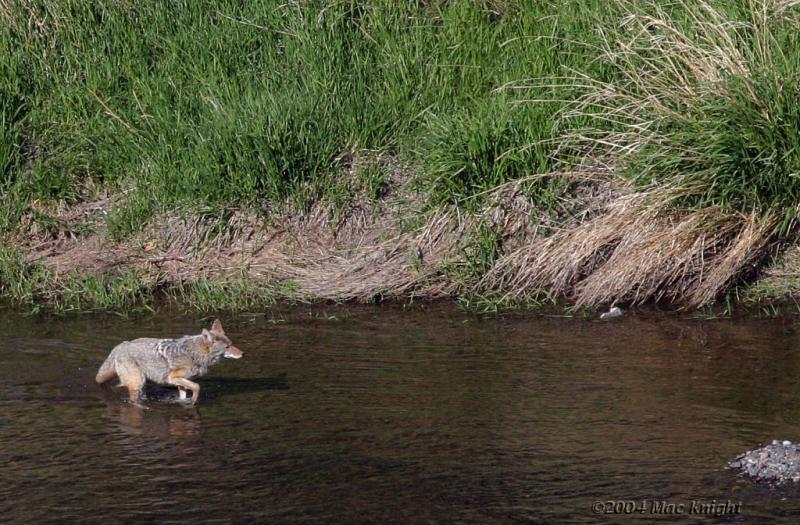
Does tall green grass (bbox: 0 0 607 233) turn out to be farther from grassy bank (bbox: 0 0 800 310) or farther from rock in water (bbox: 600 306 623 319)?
rock in water (bbox: 600 306 623 319)

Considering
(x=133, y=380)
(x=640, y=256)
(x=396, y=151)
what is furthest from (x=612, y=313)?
(x=133, y=380)

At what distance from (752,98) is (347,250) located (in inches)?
127

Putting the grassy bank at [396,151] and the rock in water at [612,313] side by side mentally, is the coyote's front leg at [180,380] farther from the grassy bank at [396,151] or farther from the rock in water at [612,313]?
the rock in water at [612,313]

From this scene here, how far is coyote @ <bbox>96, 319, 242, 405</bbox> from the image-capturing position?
683cm

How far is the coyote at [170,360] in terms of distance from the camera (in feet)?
22.4

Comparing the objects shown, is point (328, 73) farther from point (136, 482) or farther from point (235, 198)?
point (136, 482)

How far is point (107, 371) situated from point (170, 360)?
445 millimetres

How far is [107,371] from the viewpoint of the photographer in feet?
23.0

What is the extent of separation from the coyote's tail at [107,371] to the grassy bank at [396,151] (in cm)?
190

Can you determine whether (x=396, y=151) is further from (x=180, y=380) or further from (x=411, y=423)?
(x=411, y=423)

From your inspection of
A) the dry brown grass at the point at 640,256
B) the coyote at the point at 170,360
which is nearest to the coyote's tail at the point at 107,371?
the coyote at the point at 170,360

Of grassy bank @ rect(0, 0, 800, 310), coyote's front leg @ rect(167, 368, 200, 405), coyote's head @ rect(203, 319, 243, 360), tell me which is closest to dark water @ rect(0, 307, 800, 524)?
coyote's front leg @ rect(167, 368, 200, 405)

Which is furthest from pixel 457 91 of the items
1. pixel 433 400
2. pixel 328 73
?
pixel 433 400

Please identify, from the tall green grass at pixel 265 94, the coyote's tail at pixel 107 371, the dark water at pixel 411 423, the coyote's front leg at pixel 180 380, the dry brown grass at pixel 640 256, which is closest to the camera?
the dark water at pixel 411 423
